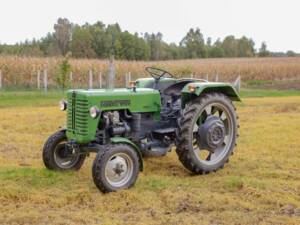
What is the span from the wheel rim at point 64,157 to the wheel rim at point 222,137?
161 centimetres

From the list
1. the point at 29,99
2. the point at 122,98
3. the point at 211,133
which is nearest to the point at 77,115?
the point at 122,98

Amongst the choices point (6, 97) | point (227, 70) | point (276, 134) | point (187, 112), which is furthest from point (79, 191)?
point (227, 70)

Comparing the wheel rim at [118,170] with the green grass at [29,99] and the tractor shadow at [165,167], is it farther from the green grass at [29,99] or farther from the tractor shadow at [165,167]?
the green grass at [29,99]

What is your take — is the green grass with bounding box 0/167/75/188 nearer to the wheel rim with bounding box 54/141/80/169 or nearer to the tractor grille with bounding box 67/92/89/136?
the wheel rim with bounding box 54/141/80/169

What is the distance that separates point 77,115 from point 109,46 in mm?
32040

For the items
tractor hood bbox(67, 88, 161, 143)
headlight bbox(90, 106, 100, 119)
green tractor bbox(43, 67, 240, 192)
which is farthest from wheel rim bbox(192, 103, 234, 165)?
headlight bbox(90, 106, 100, 119)

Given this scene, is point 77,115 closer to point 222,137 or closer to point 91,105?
point 91,105

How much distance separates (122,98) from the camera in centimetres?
628

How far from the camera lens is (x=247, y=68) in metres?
40.2

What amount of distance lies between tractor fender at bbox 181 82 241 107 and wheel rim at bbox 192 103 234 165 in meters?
0.23

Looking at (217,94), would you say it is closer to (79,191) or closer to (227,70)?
(79,191)

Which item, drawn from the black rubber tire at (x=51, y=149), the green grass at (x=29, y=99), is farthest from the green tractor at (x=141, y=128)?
the green grass at (x=29, y=99)

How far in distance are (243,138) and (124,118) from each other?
372cm

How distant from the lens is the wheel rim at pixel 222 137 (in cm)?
690
